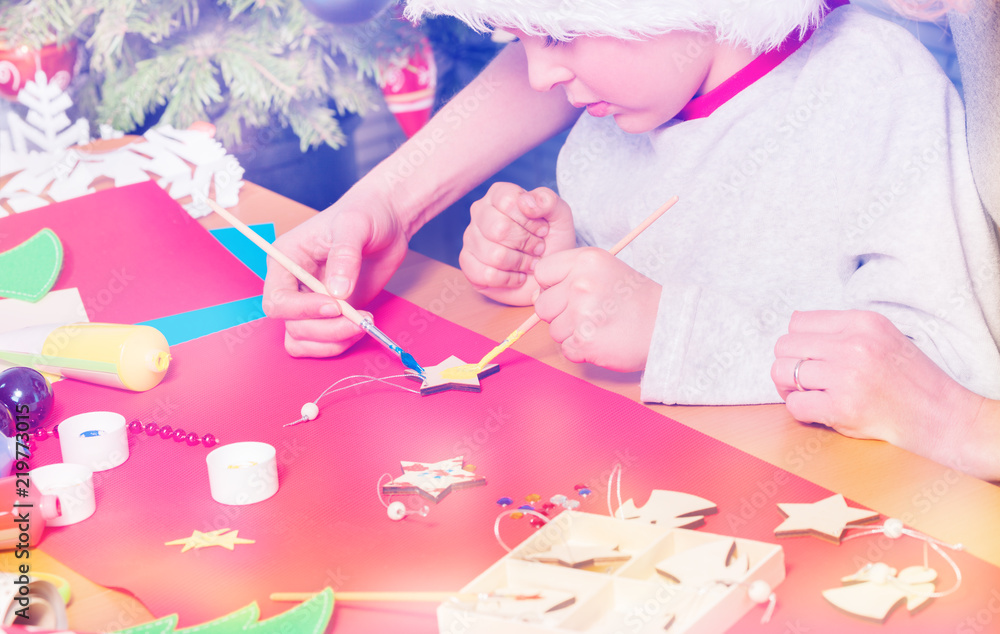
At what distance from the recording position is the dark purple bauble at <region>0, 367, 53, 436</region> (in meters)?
0.66

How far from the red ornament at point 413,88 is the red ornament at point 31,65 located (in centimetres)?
61

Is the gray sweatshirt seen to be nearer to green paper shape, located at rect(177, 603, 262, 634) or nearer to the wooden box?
the wooden box

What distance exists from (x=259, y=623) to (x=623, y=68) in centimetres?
51

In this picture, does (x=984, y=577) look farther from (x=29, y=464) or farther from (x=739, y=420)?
(x=29, y=464)

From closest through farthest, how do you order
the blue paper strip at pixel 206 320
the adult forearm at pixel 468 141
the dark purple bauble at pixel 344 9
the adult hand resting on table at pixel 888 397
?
1. the adult hand resting on table at pixel 888 397
2. the blue paper strip at pixel 206 320
3. the adult forearm at pixel 468 141
4. the dark purple bauble at pixel 344 9

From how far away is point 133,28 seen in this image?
1.51 m

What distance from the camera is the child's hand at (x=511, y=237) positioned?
0.85 m

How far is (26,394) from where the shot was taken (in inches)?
26.2

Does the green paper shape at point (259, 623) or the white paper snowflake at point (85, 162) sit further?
the white paper snowflake at point (85, 162)

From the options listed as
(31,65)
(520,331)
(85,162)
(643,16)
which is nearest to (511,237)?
(520,331)

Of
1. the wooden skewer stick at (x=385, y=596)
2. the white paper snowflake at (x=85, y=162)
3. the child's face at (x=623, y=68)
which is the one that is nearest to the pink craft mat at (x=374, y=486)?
the wooden skewer stick at (x=385, y=596)

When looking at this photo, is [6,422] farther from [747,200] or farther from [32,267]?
[747,200]

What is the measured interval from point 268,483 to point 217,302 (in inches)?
14.6

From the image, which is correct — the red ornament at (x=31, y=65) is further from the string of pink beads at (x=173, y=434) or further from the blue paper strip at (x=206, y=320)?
the string of pink beads at (x=173, y=434)
